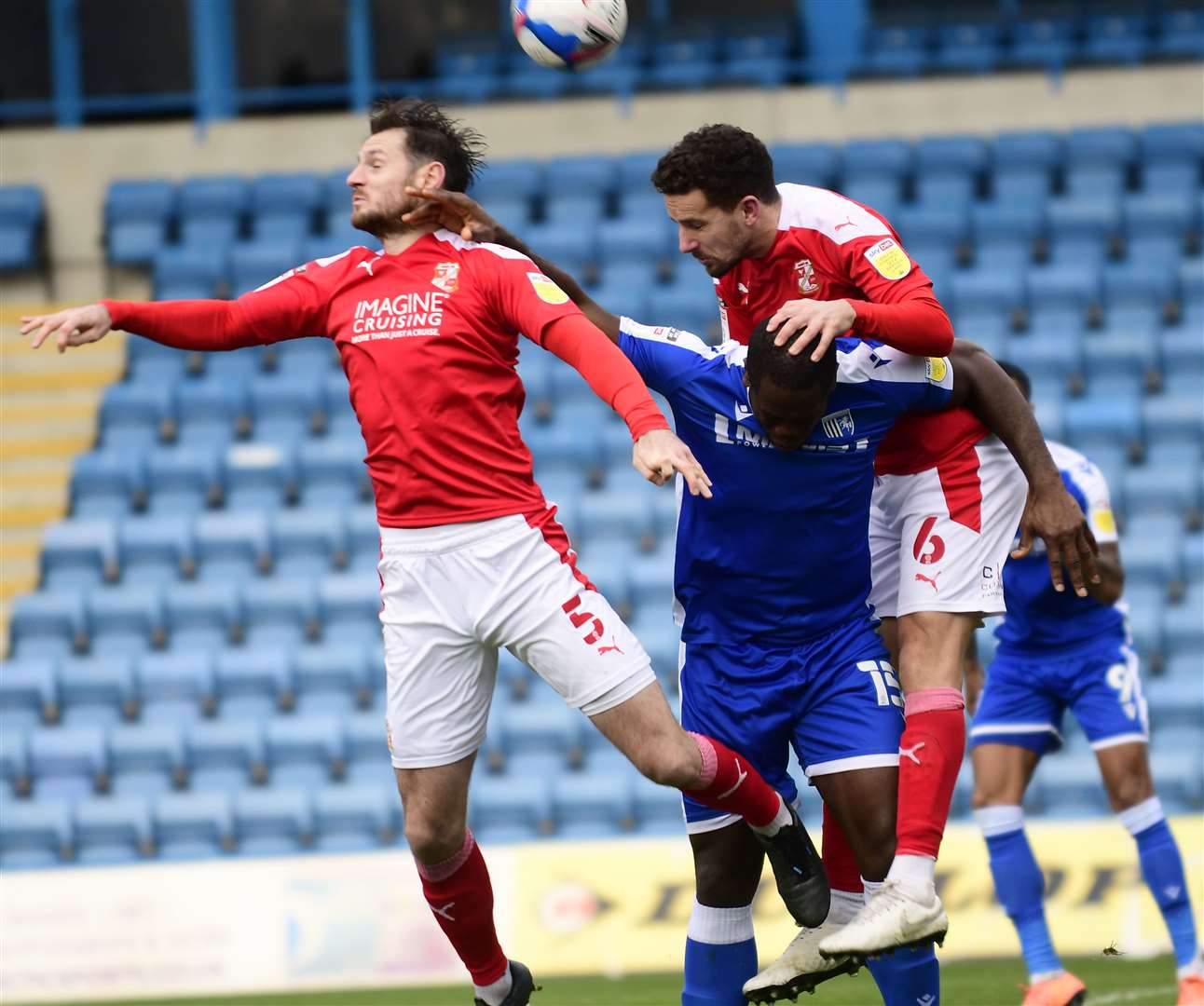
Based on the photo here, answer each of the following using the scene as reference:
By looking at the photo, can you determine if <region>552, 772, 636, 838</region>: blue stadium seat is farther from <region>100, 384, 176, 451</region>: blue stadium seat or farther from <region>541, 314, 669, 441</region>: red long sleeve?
<region>541, 314, 669, 441</region>: red long sleeve

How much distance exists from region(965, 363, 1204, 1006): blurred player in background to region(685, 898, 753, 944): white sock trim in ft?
5.86

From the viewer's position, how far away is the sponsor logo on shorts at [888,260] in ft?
14.8

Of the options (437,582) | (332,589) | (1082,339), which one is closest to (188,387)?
(332,589)

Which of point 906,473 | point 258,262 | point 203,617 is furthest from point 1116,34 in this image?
point 906,473

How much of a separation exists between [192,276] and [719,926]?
8.91 m

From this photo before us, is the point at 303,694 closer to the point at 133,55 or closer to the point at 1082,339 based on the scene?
the point at 1082,339

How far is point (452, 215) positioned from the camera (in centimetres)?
461

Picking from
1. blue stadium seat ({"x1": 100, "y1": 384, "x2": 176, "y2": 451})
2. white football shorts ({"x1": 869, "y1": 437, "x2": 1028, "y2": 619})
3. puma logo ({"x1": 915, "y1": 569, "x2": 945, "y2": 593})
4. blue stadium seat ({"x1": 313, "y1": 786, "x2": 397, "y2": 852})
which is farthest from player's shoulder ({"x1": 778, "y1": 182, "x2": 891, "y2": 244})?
blue stadium seat ({"x1": 100, "y1": 384, "x2": 176, "y2": 451})

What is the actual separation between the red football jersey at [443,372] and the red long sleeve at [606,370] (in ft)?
0.32

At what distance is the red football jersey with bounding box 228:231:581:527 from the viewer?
4.44 m

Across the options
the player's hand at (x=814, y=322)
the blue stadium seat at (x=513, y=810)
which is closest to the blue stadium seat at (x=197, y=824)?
the blue stadium seat at (x=513, y=810)

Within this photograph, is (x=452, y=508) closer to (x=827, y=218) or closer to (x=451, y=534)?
(x=451, y=534)

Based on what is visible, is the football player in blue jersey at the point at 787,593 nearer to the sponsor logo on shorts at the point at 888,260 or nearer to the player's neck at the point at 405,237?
the player's neck at the point at 405,237

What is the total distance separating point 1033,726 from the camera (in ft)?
21.3
